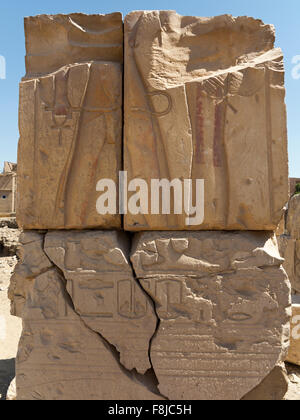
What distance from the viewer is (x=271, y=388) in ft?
5.69

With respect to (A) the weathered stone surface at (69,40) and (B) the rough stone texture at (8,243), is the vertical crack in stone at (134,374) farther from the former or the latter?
(B) the rough stone texture at (8,243)

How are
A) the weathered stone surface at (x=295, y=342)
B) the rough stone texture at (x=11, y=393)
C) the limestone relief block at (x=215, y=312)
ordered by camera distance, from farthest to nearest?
the weathered stone surface at (x=295, y=342) < the rough stone texture at (x=11, y=393) < the limestone relief block at (x=215, y=312)

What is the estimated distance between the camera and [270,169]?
1751 millimetres

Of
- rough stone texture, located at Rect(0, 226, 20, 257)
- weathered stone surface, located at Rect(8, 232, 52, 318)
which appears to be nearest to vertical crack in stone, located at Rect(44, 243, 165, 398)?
weathered stone surface, located at Rect(8, 232, 52, 318)

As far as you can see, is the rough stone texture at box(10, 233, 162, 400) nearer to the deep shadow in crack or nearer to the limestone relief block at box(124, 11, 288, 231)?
the limestone relief block at box(124, 11, 288, 231)

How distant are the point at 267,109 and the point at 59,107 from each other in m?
1.21

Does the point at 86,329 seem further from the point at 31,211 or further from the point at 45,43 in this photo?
the point at 45,43

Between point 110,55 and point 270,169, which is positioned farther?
point 110,55

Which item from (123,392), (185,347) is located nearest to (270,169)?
(185,347)

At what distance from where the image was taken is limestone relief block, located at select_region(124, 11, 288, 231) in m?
1.75

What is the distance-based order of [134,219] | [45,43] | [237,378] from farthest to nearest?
1. [45,43]
2. [134,219]
3. [237,378]

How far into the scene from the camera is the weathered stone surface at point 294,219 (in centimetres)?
674

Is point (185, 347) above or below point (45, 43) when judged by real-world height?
below

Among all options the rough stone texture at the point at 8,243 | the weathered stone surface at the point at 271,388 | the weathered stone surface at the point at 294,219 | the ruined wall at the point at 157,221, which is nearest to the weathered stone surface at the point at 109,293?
the ruined wall at the point at 157,221
